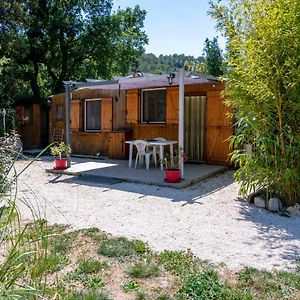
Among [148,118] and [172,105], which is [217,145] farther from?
[148,118]

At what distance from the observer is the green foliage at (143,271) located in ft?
10.0

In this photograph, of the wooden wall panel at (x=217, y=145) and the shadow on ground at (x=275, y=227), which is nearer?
the shadow on ground at (x=275, y=227)

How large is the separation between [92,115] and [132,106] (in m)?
1.94

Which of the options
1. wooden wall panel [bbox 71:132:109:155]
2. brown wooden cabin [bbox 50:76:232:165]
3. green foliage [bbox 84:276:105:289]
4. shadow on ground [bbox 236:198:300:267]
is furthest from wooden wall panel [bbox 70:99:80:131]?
green foliage [bbox 84:276:105:289]

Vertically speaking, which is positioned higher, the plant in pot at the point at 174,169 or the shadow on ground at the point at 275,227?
the plant in pot at the point at 174,169

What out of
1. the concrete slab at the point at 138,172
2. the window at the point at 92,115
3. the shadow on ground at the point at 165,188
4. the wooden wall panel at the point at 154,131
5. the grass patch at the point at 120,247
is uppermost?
the window at the point at 92,115

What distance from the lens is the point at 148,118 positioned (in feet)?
34.6

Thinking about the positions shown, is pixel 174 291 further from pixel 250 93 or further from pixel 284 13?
pixel 284 13

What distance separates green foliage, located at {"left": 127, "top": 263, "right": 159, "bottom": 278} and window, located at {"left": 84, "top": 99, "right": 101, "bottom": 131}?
28.9ft

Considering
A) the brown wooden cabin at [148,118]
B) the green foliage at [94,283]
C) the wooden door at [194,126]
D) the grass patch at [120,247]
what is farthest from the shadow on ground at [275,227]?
the wooden door at [194,126]

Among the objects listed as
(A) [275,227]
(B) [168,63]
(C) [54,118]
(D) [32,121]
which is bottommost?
(A) [275,227]

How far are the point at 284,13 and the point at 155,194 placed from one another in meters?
3.56

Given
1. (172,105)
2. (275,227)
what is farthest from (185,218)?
(172,105)

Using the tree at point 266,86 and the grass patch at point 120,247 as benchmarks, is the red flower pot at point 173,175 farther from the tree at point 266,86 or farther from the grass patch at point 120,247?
the grass patch at point 120,247
